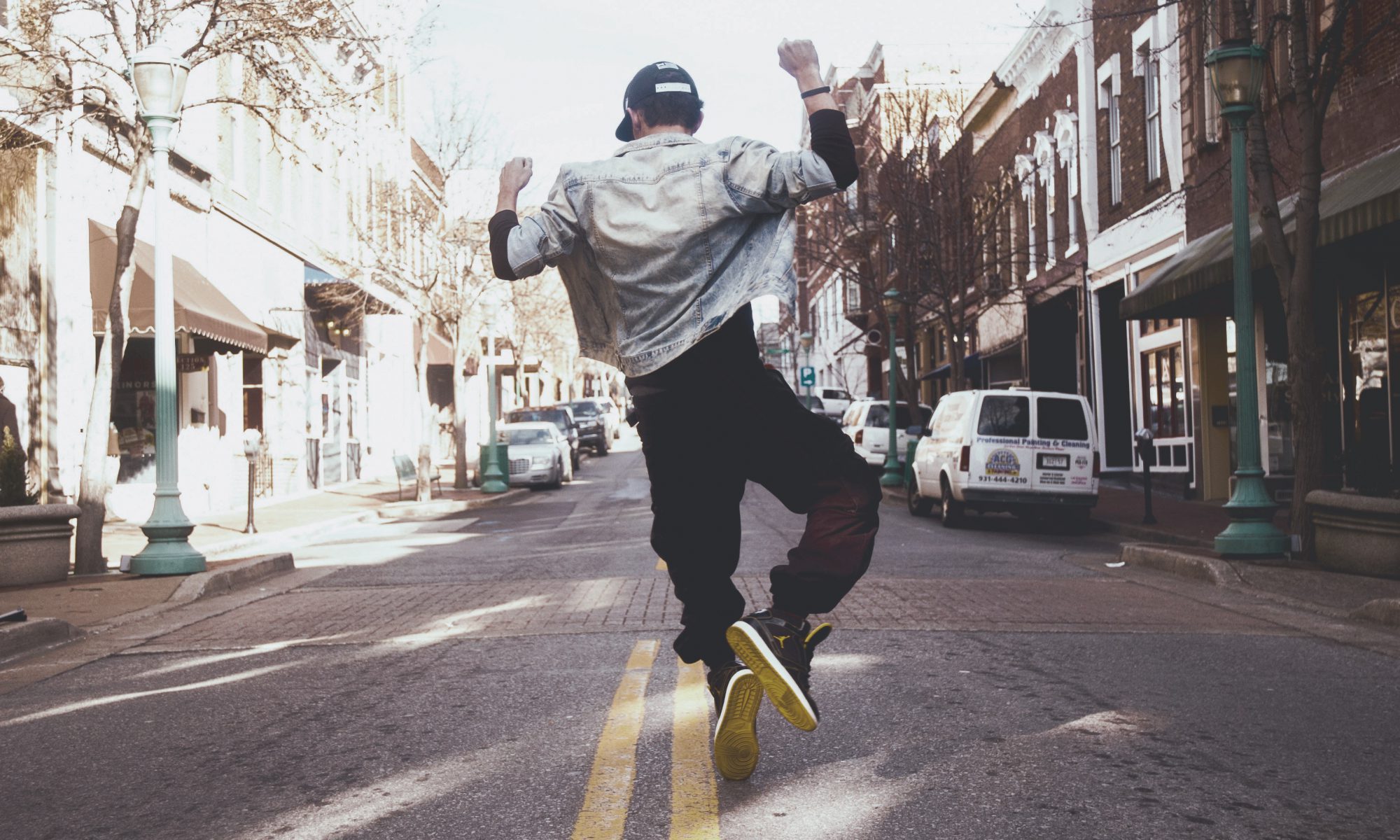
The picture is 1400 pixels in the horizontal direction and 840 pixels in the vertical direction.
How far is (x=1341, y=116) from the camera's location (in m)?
15.5

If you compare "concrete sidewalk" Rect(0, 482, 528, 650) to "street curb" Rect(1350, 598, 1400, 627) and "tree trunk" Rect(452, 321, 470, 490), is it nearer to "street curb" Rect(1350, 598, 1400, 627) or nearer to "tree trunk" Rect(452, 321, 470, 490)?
"tree trunk" Rect(452, 321, 470, 490)

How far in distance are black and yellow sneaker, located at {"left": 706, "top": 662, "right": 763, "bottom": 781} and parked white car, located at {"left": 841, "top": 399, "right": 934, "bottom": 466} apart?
23.1m

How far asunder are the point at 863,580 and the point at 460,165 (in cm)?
2066

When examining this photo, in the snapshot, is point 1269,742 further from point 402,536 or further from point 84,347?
point 84,347

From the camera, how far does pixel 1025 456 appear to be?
16.2 m

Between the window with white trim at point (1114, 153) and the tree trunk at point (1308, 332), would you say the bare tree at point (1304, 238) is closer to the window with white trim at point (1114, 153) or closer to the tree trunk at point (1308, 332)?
the tree trunk at point (1308, 332)

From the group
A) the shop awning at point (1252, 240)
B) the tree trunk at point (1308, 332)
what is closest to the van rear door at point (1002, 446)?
the shop awning at point (1252, 240)

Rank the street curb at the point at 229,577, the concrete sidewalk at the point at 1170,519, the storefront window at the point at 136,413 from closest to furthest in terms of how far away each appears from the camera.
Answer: the street curb at the point at 229,577, the concrete sidewalk at the point at 1170,519, the storefront window at the point at 136,413

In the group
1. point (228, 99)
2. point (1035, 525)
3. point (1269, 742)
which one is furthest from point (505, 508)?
point (1269, 742)

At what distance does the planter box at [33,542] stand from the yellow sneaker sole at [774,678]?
896cm

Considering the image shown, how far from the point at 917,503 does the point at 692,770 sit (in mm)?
15398

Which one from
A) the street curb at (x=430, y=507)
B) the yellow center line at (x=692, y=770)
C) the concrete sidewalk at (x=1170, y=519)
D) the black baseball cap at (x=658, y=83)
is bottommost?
the concrete sidewalk at (x=1170, y=519)

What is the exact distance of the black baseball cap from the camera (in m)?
4.02

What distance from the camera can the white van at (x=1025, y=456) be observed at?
635 inches
